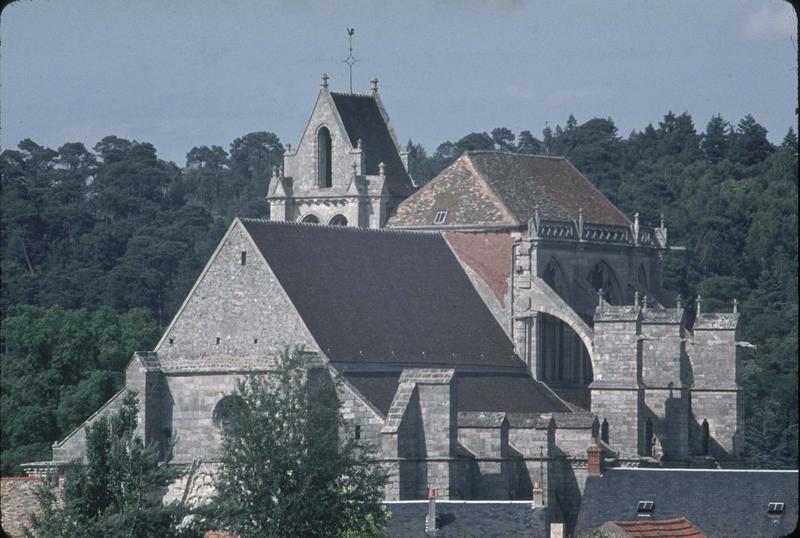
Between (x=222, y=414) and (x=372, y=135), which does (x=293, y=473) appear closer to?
(x=222, y=414)

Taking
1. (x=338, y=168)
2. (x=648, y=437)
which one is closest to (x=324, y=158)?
(x=338, y=168)

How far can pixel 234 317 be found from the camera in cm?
6744

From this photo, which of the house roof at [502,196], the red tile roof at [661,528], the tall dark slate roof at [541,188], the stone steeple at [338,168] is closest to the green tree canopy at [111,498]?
the red tile roof at [661,528]

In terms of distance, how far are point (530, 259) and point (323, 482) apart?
20200 mm

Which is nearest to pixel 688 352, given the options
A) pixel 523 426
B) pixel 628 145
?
pixel 523 426

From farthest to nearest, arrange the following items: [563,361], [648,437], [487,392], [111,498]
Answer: [563,361] < [648,437] < [487,392] < [111,498]

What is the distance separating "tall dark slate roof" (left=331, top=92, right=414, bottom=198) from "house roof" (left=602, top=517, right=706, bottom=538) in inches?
910

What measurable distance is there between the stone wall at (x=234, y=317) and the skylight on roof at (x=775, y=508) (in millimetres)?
12211

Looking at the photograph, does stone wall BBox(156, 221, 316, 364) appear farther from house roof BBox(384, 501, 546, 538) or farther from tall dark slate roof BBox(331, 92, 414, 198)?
tall dark slate roof BBox(331, 92, 414, 198)

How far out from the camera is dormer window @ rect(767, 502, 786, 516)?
6084 cm

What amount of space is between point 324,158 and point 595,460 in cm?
1788

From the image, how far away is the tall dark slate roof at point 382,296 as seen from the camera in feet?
222

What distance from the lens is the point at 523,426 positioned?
2650 inches

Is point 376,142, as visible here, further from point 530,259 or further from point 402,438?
point 402,438
